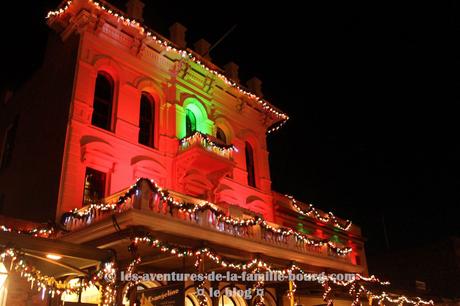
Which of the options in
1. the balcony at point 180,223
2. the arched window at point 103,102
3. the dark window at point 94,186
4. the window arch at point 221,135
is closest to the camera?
the balcony at point 180,223

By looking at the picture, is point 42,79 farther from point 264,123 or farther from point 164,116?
point 264,123

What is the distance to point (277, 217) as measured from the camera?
2191 centimetres

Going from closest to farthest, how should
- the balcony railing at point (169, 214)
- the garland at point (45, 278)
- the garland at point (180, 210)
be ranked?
the garland at point (45, 278) → the balcony railing at point (169, 214) → the garland at point (180, 210)

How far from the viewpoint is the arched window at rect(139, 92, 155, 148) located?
18062 mm

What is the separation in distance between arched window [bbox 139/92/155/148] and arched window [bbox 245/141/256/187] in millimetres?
5968

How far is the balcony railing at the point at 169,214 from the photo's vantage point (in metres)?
11.2

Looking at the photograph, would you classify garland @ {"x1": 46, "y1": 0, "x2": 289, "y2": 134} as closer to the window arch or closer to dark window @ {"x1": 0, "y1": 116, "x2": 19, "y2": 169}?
the window arch

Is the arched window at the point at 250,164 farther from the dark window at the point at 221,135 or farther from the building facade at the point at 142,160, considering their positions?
the dark window at the point at 221,135

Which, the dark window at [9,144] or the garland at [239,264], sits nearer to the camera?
the garland at [239,264]

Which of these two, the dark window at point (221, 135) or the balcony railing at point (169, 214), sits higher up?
the dark window at point (221, 135)

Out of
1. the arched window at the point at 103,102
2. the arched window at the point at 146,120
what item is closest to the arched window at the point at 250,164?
the arched window at the point at 146,120

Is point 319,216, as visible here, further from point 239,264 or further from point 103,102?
point 103,102

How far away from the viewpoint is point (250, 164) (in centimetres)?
2256

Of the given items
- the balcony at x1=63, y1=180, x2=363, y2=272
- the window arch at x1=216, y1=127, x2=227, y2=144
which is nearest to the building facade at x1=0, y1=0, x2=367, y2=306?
the balcony at x1=63, y1=180, x2=363, y2=272
